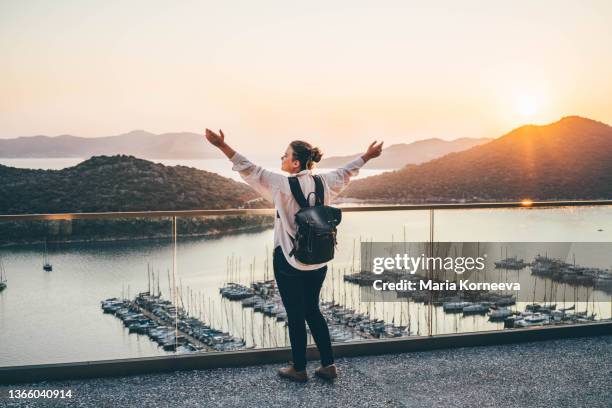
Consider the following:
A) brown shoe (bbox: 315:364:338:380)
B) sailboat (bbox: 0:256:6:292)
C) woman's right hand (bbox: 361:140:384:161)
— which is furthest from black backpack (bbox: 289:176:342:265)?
sailboat (bbox: 0:256:6:292)

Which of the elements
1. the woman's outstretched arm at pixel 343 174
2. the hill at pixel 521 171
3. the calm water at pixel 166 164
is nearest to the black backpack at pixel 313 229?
the woman's outstretched arm at pixel 343 174

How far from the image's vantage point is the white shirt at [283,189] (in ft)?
9.71

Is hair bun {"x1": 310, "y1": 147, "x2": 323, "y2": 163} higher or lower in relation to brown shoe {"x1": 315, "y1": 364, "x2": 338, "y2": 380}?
higher

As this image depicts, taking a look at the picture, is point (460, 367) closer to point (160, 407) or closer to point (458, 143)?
point (160, 407)

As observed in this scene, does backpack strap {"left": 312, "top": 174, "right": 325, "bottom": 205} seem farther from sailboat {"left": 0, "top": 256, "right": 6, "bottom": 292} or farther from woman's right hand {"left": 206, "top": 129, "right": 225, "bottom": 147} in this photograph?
sailboat {"left": 0, "top": 256, "right": 6, "bottom": 292}

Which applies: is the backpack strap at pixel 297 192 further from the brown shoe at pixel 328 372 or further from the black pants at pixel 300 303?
the brown shoe at pixel 328 372

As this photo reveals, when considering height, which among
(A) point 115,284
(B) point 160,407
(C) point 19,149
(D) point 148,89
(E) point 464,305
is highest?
(D) point 148,89

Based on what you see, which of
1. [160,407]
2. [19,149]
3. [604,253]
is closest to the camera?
[160,407]

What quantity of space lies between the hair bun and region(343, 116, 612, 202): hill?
112 ft

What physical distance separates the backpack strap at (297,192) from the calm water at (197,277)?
26.6 inches

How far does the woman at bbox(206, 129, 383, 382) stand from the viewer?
2.98 metres

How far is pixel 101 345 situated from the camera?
3357mm

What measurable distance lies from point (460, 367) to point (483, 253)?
122 cm

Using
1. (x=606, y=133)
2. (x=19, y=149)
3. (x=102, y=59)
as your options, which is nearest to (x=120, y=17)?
(x=102, y=59)
